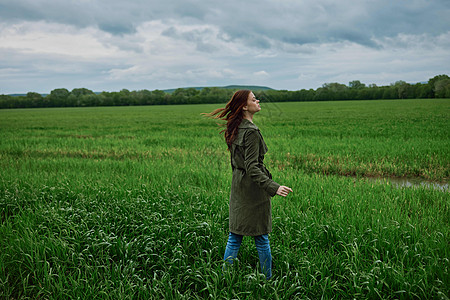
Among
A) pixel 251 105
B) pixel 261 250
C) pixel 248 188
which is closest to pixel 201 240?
pixel 261 250

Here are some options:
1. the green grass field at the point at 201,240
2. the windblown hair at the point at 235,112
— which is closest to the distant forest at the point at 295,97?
the green grass field at the point at 201,240

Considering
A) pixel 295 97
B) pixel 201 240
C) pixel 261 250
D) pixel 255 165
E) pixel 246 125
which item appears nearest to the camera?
pixel 255 165

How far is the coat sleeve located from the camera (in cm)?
306

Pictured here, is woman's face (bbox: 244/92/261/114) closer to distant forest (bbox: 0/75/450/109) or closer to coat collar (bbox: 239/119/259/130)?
coat collar (bbox: 239/119/259/130)

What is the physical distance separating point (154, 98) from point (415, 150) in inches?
4146

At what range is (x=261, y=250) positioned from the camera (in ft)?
11.1

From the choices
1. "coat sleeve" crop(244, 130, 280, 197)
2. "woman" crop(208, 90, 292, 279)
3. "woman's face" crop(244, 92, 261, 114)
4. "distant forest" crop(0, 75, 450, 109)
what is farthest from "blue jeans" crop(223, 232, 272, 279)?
"distant forest" crop(0, 75, 450, 109)

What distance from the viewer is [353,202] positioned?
5.46 m

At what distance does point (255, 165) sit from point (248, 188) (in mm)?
278

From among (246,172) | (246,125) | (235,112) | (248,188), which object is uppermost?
(235,112)

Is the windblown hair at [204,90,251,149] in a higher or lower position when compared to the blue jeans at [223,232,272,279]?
higher

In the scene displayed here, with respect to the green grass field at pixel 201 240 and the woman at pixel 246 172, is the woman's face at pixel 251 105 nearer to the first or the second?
the woman at pixel 246 172

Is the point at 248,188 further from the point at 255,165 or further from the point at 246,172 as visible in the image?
the point at 255,165

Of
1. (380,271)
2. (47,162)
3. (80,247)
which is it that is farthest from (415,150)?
(47,162)
